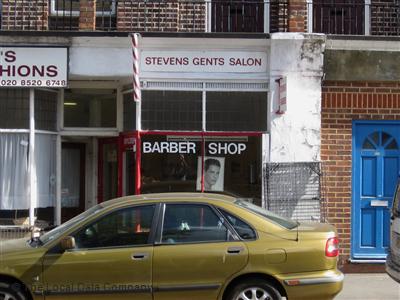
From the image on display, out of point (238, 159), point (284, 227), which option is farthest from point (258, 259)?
point (238, 159)

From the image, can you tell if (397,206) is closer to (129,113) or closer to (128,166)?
(128,166)

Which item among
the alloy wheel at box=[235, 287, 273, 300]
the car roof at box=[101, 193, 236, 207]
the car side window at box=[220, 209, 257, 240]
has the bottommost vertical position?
the alloy wheel at box=[235, 287, 273, 300]

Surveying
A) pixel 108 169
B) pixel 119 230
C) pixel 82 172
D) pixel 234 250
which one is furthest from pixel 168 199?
pixel 82 172

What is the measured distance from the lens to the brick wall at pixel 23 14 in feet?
33.6

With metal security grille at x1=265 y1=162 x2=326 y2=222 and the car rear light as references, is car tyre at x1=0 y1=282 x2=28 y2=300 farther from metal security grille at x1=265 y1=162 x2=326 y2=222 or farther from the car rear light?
metal security grille at x1=265 y1=162 x2=326 y2=222

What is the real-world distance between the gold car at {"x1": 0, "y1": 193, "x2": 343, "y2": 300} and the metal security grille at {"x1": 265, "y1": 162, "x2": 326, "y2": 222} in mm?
3344

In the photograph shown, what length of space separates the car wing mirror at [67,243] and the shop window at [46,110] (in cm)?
459

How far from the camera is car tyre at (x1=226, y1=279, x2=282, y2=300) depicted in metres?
6.13

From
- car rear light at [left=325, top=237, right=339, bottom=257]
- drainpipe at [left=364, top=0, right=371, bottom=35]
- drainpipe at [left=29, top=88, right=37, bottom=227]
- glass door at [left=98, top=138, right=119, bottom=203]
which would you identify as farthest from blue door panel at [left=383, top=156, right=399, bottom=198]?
drainpipe at [left=29, top=88, right=37, bottom=227]

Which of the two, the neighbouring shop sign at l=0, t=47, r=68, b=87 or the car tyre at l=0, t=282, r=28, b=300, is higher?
the neighbouring shop sign at l=0, t=47, r=68, b=87

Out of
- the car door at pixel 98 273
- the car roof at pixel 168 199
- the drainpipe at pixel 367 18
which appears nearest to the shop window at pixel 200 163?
the drainpipe at pixel 367 18

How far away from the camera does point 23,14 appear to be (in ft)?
33.7

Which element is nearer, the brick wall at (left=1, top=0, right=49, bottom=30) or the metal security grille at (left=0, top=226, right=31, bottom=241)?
the metal security grille at (left=0, top=226, right=31, bottom=241)

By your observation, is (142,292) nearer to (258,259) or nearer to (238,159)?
A: (258,259)
